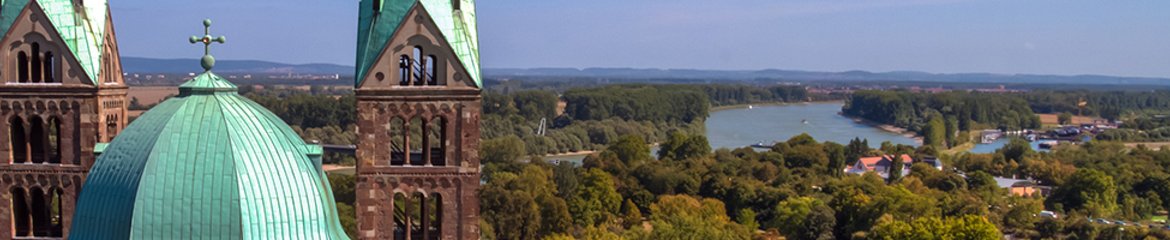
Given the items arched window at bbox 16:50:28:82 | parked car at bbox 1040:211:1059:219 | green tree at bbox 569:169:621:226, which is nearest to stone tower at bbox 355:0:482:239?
arched window at bbox 16:50:28:82

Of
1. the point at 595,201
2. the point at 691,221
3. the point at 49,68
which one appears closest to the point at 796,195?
the point at 595,201

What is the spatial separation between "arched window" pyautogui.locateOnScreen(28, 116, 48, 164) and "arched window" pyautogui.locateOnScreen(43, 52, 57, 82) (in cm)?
126

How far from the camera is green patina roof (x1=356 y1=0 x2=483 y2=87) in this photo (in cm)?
3300

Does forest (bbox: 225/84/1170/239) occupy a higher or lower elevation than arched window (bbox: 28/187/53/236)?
lower

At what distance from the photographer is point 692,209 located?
82.6 meters

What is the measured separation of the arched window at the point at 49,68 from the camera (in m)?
35.2

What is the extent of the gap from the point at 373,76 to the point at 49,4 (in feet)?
31.6

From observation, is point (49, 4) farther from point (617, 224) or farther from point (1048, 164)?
point (1048, 164)

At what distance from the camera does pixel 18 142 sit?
3591 centimetres

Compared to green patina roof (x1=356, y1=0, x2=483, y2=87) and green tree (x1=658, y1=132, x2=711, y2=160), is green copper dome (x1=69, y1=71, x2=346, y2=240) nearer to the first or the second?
green patina roof (x1=356, y1=0, x2=483, y2=87)

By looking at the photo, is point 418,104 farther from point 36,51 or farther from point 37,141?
point 37,141

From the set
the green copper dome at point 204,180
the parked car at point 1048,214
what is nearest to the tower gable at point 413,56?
the green copper dome at point 204,180

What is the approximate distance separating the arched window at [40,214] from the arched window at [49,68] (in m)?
3.21

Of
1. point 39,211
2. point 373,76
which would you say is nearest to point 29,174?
point 39,211
